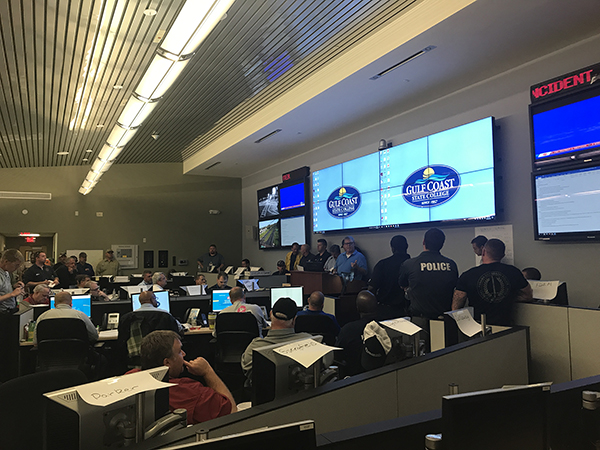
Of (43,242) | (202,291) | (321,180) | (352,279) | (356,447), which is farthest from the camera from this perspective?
(43,242)

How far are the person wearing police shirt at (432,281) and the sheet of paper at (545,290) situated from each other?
574 millimetres

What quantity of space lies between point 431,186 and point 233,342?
3.49m

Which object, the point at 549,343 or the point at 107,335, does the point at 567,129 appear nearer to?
the point at 549,343

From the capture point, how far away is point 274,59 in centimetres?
620

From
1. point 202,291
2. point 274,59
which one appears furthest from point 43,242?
point 274,59

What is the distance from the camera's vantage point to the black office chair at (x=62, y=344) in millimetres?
4254

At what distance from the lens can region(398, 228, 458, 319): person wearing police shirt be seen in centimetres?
362

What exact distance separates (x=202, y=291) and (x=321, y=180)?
352 centimetres

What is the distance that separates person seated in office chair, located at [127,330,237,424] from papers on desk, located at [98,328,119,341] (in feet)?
9.31

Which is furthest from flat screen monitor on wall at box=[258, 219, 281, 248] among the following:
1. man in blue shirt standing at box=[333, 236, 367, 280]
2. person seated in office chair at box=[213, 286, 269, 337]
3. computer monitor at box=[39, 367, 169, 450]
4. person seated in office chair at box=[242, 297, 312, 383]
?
computer monitor at box=[39, 367, 169, 450]

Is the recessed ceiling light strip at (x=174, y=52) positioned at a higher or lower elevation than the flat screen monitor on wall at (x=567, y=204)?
higher

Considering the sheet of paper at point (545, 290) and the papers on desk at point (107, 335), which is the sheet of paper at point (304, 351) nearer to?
the sheet of paper at point (545, 290)

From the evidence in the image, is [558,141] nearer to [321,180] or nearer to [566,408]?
[566,408]

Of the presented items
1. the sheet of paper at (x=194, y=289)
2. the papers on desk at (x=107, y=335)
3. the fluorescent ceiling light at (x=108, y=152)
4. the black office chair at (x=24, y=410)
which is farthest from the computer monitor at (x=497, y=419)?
the fluorescent ceiling light at (x=108, y=152)
